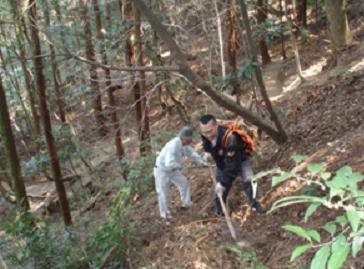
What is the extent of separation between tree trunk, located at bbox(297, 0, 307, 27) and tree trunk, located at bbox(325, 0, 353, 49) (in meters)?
8.76

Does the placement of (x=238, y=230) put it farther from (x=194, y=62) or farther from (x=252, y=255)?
(x=194, y=62)

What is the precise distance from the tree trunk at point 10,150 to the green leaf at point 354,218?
9811 millimetres

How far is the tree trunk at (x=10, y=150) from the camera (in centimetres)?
1052

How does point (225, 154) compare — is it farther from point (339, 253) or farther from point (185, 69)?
point (339, 253)

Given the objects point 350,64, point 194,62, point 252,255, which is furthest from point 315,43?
point 252,255

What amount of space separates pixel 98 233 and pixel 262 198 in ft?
8.13

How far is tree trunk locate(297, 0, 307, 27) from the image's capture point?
20.9 metres

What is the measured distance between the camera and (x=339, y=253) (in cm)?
130

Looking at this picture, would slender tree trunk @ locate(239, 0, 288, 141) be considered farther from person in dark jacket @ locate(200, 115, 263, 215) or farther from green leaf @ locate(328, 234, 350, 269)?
green leaf @ locate(328, 234, 350, 269)

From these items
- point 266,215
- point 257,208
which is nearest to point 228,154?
point 257,208

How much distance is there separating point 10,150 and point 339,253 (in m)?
10.5

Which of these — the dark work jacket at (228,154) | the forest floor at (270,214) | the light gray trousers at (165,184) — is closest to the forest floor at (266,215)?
the forest floor at (270,214)

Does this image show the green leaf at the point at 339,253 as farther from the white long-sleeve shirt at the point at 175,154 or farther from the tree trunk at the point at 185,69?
the white long-sleeve shirt at the point at 175,154

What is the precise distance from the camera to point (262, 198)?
23.7ft
